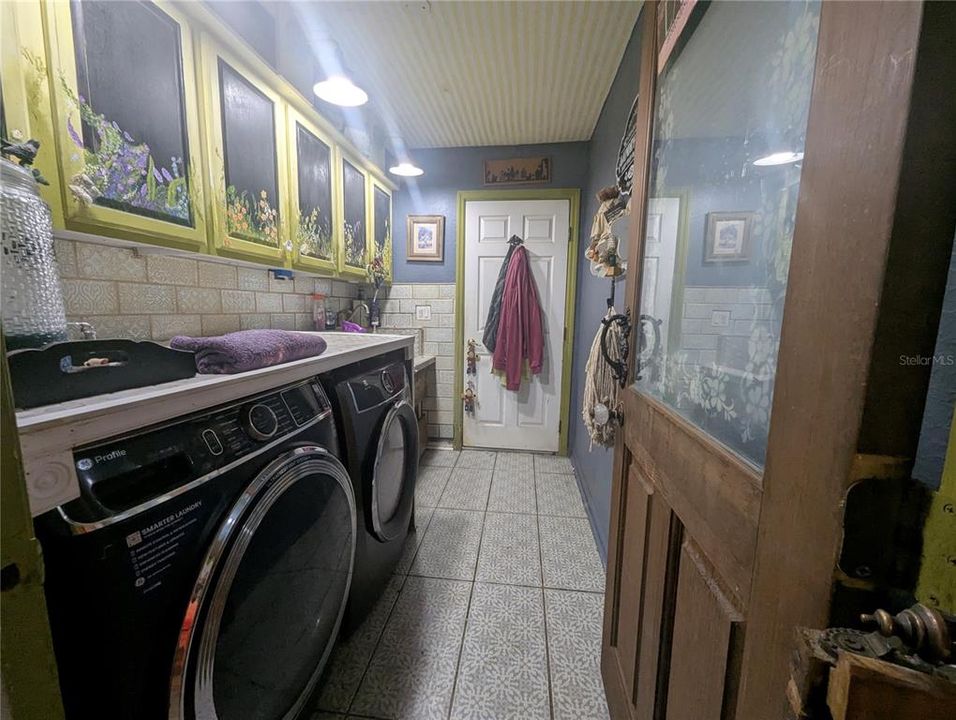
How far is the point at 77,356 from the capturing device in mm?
580

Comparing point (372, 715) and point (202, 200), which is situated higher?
point (202, 200)

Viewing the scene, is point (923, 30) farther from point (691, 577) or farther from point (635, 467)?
point (635, 467)

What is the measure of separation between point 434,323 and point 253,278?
1.46m

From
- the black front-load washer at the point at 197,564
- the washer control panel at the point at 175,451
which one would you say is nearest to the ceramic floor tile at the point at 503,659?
the black front-load washer at the point at 197,564

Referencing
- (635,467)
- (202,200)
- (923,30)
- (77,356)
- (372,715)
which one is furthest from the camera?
(202,200)

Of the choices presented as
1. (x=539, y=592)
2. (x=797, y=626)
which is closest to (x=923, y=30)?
(x=797, y=626)

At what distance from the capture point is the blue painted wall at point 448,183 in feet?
8.87

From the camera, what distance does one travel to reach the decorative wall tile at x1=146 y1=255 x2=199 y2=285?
125cm

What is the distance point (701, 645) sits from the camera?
571 millimetres

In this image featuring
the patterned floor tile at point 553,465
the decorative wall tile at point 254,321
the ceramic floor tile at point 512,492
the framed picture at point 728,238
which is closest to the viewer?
the framed picture at point 728,238

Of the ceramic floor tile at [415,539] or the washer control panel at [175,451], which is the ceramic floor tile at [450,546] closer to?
the ceramic floor tile at [415,539]

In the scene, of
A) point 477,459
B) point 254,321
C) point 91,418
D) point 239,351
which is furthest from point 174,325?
point 477,459

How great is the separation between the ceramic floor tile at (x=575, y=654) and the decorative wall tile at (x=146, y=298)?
185 centimetres

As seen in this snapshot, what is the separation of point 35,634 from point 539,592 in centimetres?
152
